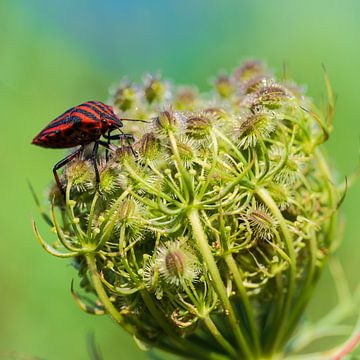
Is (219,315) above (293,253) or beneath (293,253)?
beneath

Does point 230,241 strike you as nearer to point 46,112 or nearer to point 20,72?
point 46,112

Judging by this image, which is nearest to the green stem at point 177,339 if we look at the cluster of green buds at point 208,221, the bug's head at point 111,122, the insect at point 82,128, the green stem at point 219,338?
the cluster of green buds at point 208,221

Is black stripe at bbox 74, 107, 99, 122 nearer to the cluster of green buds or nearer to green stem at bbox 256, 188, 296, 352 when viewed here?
the cluster of green buds

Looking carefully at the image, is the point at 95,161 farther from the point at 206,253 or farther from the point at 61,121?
the point at 206,253

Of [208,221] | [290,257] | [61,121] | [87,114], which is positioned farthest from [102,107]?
[290,257]

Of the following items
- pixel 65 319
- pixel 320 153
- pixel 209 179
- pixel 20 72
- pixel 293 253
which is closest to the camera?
pixel 209 179

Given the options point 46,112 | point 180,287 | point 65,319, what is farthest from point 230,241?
point 46,112
